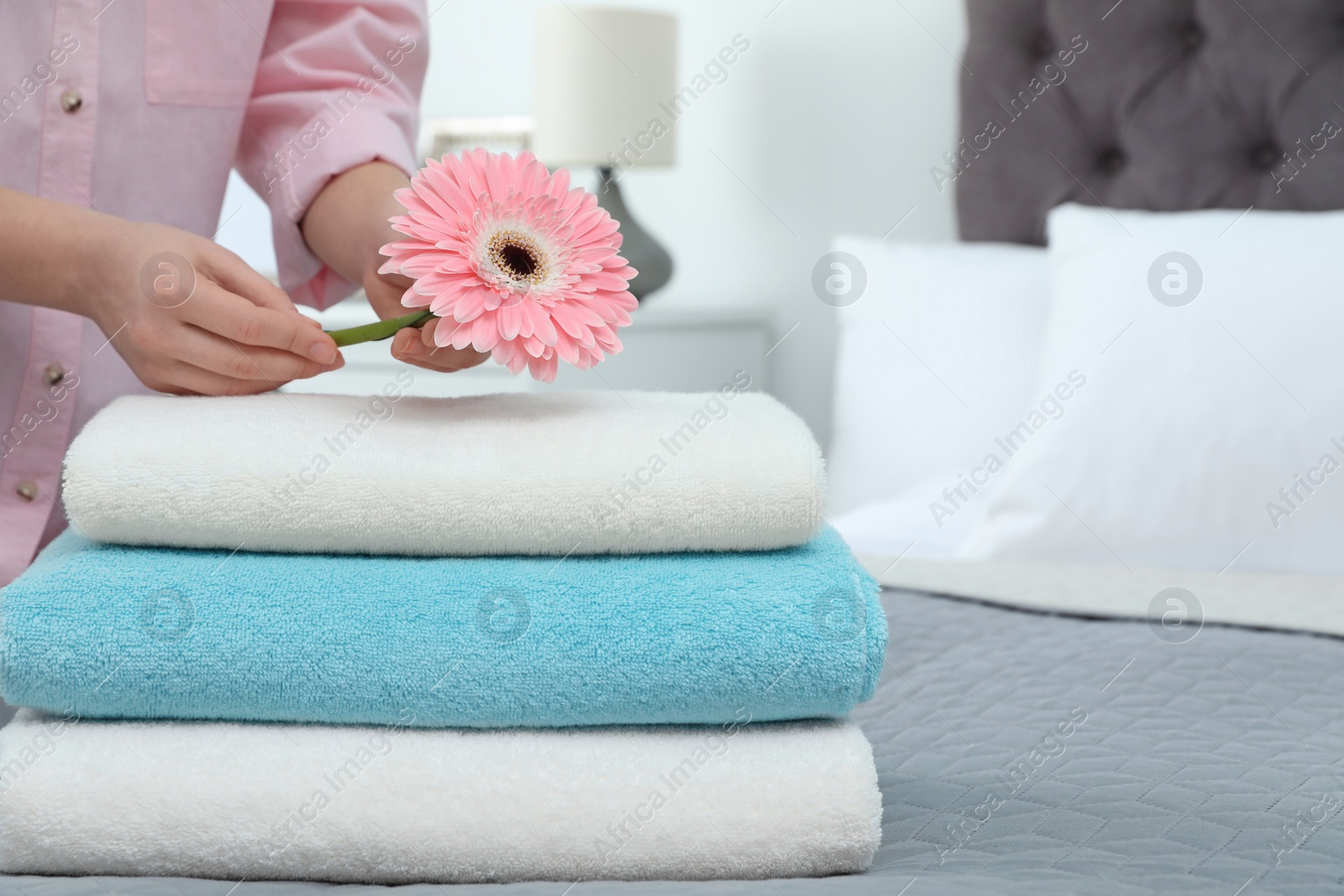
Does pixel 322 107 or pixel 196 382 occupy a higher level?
pixel 322 107

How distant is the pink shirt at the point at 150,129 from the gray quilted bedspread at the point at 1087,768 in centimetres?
38

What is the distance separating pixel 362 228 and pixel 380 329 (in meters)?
0.21

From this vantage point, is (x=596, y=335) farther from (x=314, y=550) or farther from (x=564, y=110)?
(x=564, y=110)

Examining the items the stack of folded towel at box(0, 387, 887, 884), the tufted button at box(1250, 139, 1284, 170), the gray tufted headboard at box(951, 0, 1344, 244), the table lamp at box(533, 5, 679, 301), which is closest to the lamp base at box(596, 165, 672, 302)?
the table lamp at box(533, 5, 679, 301)

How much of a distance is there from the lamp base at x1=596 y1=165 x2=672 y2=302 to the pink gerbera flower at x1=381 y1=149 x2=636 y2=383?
1.33 metres

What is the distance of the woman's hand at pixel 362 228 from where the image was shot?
69 cm

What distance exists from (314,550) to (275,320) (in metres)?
0.12

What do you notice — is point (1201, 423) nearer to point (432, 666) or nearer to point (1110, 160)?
point (1110, 160)

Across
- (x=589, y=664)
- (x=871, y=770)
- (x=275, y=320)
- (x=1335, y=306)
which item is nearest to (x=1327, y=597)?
(x=1335, y=306)

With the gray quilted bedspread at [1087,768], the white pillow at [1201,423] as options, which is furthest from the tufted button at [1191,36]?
the gray quilted bedspread at [1087,768]

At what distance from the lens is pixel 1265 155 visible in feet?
5.31

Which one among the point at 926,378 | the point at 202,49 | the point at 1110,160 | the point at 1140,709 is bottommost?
the point at 1140,709

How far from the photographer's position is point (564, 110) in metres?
1.92

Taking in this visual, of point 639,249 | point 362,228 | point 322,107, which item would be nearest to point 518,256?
point 362,228
